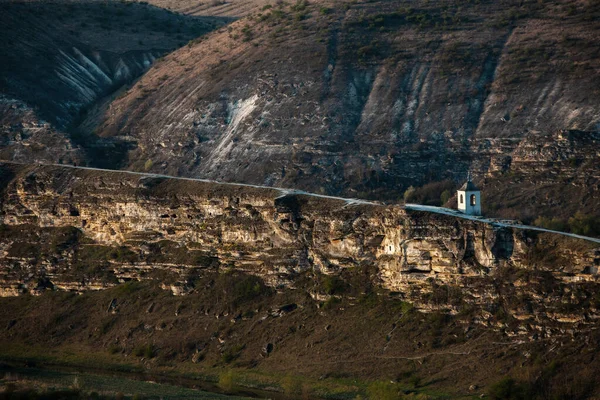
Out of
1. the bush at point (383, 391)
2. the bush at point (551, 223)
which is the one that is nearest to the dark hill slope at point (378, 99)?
the bush at point (551, 223)

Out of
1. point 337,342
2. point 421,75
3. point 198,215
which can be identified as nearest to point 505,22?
point 421,75

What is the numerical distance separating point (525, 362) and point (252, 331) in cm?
1672

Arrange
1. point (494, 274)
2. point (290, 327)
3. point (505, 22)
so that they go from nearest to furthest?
point (494, 274) → point (290, 327) → point (505, 22)

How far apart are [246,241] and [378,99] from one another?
40.1m

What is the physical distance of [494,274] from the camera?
196ft

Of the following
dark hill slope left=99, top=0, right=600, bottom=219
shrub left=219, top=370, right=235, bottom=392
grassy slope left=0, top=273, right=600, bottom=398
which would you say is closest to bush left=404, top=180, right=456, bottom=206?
dark hill slope left=99, top=0, right=600, bottom=219

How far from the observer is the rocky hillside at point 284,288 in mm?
56406

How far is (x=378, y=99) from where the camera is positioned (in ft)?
347

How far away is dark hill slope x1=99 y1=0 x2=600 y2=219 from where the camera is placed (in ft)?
313

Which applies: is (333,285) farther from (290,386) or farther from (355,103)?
(355,103)

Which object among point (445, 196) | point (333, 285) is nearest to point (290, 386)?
point (333, 285)

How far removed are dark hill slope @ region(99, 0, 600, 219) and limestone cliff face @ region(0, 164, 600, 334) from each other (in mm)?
23490

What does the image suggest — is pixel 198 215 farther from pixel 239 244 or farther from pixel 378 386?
pixel 378 386

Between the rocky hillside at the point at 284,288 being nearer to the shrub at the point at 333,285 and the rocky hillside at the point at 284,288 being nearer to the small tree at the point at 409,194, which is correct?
the shrub at the point at 333,285
